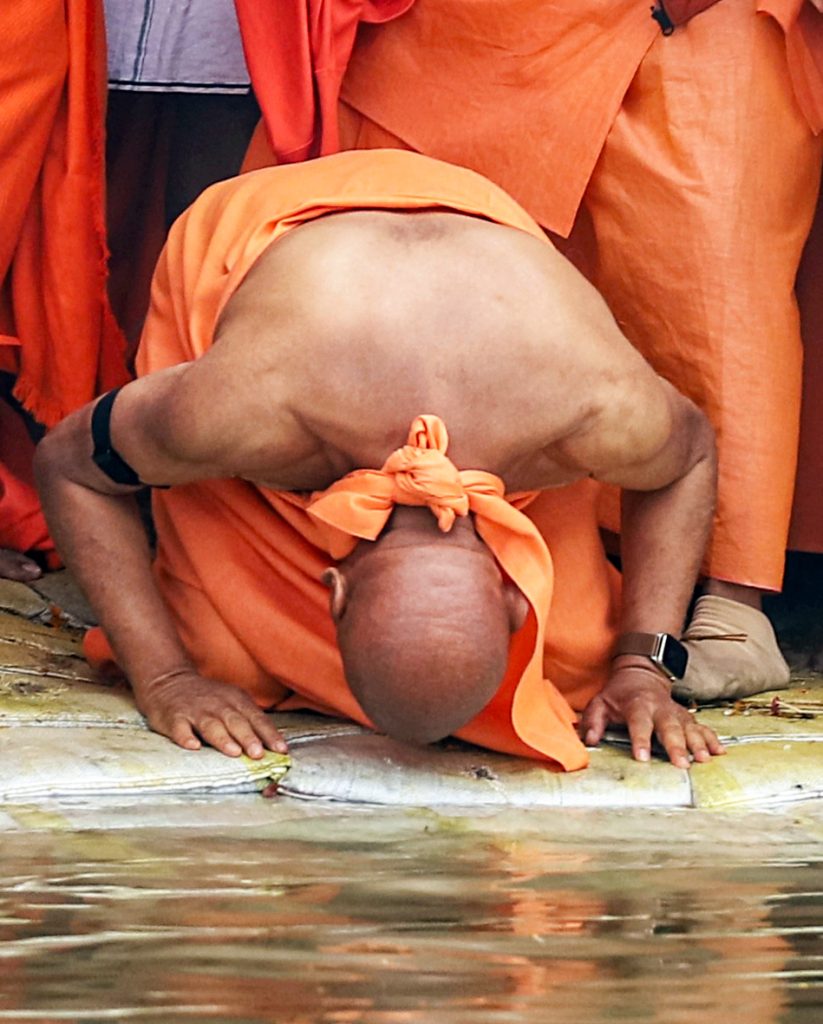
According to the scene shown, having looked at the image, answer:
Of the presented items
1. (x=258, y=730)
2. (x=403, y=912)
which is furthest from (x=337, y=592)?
(x=403, y=912)

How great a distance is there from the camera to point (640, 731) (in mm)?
2758

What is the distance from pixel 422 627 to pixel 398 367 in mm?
373

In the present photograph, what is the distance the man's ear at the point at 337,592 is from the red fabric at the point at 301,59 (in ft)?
3.45

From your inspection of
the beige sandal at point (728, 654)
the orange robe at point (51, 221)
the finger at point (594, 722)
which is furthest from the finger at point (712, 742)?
the orange robe at point (51, 221)

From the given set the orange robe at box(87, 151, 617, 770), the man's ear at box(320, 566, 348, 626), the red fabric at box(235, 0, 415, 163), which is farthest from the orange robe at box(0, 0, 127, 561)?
the man's ear at box(320, 566, 348, 626)

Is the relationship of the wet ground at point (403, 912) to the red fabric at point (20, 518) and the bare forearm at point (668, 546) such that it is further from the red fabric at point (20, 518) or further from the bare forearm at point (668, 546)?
the red fabric at point (20, 518)

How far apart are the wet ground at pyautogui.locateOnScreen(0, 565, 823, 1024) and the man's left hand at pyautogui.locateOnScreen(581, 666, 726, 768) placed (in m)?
0.19

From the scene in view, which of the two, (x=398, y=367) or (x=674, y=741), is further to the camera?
(x=674, y=741)

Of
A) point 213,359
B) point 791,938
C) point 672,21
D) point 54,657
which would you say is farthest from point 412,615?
point 672,21

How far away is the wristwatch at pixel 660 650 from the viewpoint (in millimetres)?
2922

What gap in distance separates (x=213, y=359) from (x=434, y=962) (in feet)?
3.74

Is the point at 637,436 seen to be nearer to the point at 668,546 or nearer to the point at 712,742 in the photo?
the point at 668,546

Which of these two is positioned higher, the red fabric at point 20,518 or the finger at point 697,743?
the finger at point 697,743

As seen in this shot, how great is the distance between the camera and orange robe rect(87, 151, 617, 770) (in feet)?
9.09
